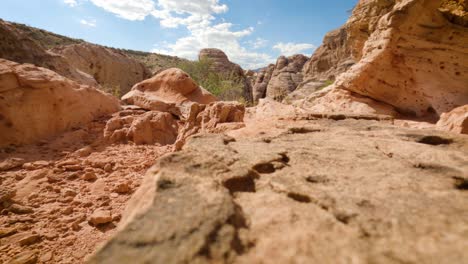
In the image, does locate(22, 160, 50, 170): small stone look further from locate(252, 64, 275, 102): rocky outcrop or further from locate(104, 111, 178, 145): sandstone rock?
locate(252, 64, 275, 102): rocky outcrop

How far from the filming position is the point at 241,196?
1.18 m

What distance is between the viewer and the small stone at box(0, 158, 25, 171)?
3124 mm

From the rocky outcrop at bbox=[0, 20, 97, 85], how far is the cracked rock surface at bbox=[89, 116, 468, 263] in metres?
6.77

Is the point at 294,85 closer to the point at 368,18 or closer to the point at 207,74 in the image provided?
the point at 207,74

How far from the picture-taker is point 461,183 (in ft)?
4.21

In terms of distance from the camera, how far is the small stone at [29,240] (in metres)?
2.00

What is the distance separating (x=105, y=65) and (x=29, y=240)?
678 inches

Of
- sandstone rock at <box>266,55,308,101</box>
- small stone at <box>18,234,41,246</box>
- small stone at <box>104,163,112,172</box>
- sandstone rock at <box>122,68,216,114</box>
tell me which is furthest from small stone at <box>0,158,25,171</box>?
sandstone rock at <box>266,55,308,101</box>

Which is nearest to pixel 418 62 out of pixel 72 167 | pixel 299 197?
pixel 299 197

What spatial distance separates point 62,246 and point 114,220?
1.45 ft

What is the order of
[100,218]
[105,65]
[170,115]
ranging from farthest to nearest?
[105,65]
[170,115]
[100,218]

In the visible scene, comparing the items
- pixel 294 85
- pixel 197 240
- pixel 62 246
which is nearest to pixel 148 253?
pixel 197 240

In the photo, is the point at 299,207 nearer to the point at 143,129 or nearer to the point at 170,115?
the point at 143,129

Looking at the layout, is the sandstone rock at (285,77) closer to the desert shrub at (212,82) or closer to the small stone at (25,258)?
the desert shrub at (212,82)
